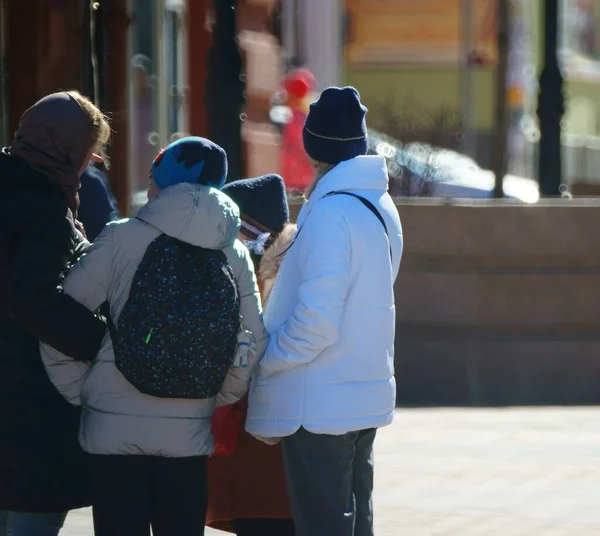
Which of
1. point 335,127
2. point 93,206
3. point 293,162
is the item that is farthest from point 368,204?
point 293,162

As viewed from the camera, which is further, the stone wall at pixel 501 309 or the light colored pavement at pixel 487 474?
the stone wall at pixel 501 309

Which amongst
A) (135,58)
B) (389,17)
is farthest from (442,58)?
(135,58)

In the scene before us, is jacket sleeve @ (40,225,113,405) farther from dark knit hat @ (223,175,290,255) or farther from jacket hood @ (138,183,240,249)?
dark knit hat @ (223,175,290,255)

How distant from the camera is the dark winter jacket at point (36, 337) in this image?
4305 millimetres

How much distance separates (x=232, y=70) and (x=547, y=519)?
3946 mm

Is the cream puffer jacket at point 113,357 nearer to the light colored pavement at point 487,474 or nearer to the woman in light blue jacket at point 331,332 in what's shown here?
the woman in light blue jacket at point 331,332

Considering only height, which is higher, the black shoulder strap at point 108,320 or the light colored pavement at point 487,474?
the black shoulder strap at point 108,320

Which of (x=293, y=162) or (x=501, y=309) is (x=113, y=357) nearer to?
(x=501, y=309)

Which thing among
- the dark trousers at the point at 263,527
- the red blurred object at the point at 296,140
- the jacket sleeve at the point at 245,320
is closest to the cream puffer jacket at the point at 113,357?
the jacket sleeve at the point at 245,320

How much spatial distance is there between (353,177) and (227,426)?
2.73 feet

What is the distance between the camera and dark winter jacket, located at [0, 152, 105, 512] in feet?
14.1

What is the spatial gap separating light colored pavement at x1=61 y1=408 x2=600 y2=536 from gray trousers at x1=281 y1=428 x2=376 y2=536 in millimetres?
1708

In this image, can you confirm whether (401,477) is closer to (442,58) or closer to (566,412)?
(566,412)

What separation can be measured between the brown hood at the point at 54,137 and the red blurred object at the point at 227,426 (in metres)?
0.84
